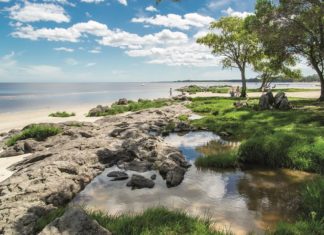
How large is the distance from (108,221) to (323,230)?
5.03 metres

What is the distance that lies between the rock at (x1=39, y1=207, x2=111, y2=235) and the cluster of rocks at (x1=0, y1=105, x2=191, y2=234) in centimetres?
13

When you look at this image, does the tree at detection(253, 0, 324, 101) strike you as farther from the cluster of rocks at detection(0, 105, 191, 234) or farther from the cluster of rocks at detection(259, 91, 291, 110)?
the cluster of rocks at detection(0, 105, 191, 234)

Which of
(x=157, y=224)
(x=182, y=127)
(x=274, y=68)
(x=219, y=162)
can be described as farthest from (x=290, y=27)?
(x=157, y=224)

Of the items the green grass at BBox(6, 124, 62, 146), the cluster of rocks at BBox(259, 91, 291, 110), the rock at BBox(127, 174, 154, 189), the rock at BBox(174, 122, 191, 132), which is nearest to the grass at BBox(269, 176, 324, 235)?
the rock at BBox(127, 174, 154, 189)

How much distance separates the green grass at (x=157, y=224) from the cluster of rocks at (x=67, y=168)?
1.37m

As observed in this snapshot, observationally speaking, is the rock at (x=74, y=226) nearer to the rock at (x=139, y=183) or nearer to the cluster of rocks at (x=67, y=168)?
the cluster of rocks at (x=67, y=168)

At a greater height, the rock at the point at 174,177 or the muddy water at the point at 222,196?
the rock at the point at 174,177

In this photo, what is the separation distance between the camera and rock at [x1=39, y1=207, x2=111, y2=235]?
6.51 m

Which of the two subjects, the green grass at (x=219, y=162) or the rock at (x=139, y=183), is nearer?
the rock at (x=139, y=183)

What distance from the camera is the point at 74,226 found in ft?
21.6

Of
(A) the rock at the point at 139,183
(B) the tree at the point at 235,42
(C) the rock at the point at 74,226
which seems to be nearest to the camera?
(C) the rock at the point at 74,226

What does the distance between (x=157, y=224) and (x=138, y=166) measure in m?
5.74

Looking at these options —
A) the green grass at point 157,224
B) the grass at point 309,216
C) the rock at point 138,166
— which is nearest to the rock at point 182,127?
the rock at point 138,166

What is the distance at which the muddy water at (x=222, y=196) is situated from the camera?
27.9 feet
